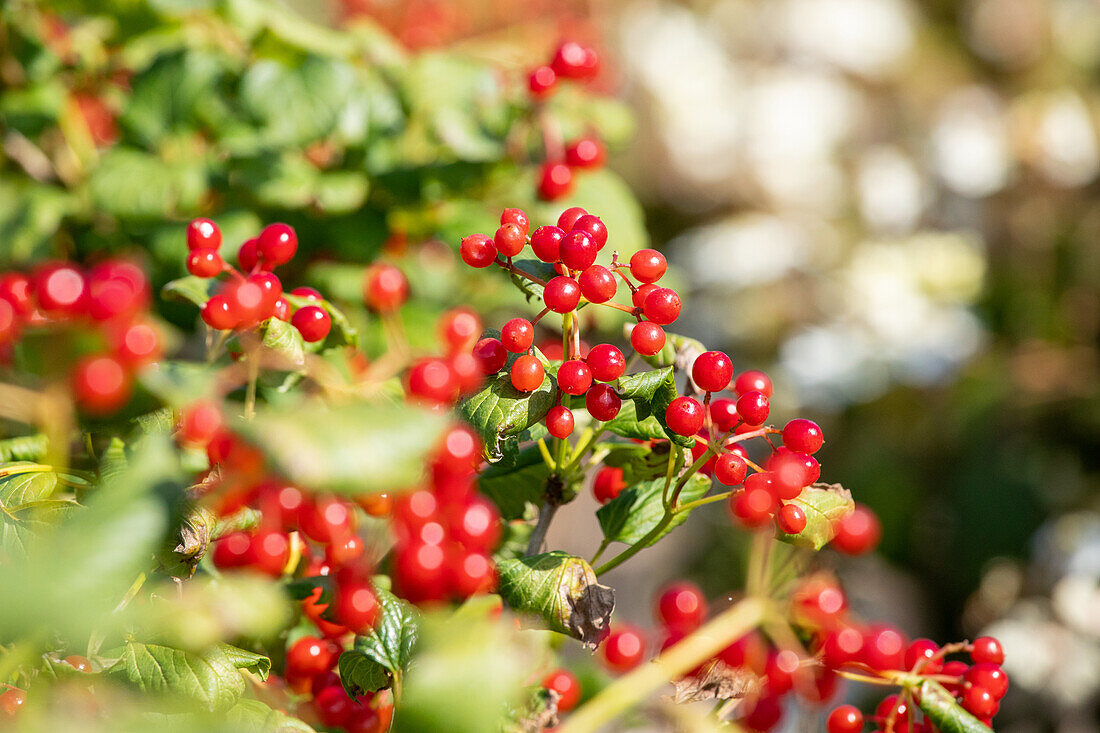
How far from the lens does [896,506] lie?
188 centimetres

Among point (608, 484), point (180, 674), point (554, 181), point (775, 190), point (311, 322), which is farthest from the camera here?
point (775, 190)

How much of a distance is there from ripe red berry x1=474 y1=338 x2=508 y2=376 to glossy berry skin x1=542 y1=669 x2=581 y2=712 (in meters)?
0.21

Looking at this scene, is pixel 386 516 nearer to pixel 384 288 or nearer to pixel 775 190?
pixel 384 288

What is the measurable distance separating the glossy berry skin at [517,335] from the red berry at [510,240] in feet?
0.12

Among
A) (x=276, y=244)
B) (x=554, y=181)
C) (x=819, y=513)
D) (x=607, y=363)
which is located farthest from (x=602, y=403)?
(x=554, y=181)

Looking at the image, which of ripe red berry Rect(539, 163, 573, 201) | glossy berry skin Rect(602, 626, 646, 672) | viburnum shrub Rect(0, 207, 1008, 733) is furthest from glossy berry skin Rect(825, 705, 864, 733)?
ripe red berry Rect(539, 163, 573, 201)

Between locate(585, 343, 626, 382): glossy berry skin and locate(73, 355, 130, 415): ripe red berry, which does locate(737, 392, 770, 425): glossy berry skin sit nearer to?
locate(585, 343, 626, 382): glossy berry skin

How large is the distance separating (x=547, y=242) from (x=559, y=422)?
89mm

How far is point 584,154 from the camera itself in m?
0.84

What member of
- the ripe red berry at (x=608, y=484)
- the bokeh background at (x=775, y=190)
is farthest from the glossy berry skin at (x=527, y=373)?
the bokeh background at (x=775, y=190)

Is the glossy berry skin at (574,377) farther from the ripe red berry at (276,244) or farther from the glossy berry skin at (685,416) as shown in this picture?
the ripe red berry at (276,244)

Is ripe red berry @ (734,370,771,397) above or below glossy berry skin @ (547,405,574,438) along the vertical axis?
below

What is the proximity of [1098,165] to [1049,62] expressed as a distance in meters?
0.49

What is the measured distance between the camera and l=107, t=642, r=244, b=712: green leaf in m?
0.40
